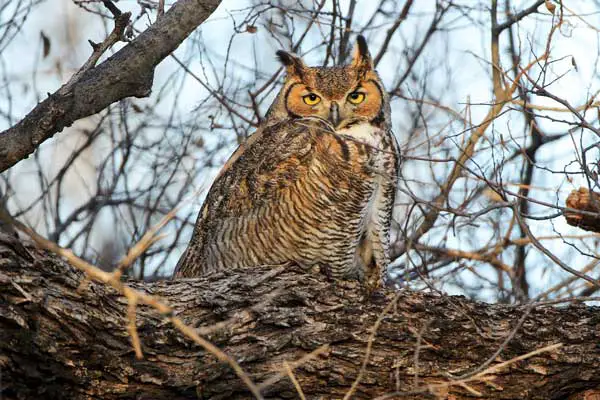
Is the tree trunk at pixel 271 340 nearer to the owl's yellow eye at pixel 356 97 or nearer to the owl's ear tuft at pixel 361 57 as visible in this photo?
the owl's yellow eye at pixel 356 97

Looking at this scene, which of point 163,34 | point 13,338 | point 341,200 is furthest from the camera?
point 341,200

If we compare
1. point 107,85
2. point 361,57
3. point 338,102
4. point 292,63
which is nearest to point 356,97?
point 338,102

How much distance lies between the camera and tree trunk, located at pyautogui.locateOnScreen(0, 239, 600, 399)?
2.42m

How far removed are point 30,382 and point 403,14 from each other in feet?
9.93

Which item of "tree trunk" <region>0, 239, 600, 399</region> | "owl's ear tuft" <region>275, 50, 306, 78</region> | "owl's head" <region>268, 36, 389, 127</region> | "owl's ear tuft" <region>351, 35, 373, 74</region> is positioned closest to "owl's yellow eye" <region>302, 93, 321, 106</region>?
"owl's head" <region>268, 36, 389, 127</region>

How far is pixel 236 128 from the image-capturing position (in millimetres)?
4570

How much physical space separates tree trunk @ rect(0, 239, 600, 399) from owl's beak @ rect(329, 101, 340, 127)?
80 cm

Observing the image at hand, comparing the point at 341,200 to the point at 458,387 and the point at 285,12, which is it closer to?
the point at 458,387

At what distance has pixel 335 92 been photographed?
3.73 metres

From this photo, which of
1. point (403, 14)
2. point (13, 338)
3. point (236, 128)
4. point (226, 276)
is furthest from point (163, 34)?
point (403, 14)

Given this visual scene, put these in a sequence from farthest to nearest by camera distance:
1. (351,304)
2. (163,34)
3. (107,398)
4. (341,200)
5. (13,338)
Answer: (341,200) < (351,304) < (163,34) < (107,398) < (13,338)

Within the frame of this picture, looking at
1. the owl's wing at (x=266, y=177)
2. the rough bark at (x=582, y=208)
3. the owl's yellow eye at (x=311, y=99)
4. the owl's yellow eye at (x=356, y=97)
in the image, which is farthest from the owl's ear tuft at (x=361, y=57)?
the rough bark at (x=582, y=208)

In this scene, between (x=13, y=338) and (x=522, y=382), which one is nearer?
(x=13, y=338)

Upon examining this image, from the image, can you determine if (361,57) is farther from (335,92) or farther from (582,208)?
(582,208)
